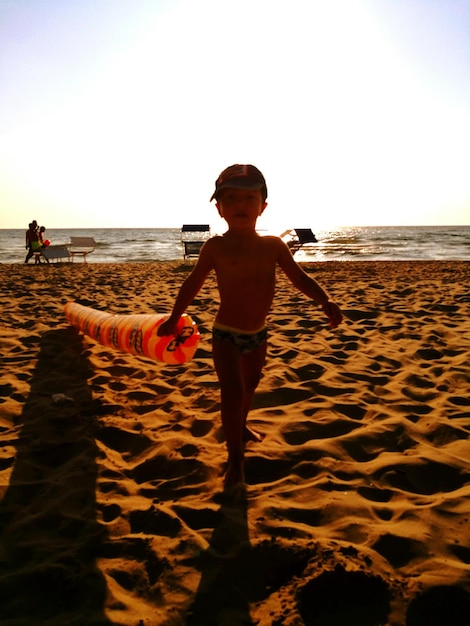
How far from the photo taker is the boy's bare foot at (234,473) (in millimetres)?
2104

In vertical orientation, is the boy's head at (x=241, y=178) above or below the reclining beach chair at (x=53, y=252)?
above

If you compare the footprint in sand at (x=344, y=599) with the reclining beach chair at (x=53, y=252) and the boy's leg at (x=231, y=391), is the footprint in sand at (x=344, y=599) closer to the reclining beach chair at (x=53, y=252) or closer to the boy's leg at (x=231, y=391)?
the boy's leg at (x=231, y=391)

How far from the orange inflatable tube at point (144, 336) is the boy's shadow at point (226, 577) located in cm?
136

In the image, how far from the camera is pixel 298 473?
7.29ft

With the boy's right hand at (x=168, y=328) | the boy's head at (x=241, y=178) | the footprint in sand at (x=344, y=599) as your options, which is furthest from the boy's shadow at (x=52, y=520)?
the boy's head at (x=241, y=178)

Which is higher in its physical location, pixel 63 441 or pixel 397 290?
pixel 397 290

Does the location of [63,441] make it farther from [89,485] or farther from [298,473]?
[298,473]

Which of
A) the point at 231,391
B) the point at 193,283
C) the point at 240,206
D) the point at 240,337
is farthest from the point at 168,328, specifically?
the point at 240,206

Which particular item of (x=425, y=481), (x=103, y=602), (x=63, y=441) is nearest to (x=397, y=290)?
(x=425, y=481)

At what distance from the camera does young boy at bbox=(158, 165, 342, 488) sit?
2131 mm

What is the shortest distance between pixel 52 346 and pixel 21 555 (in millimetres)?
2985

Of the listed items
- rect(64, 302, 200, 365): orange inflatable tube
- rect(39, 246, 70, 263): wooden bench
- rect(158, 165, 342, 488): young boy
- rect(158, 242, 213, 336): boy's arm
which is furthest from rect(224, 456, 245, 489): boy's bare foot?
rect(39, 246, 70, 263): wooden bench

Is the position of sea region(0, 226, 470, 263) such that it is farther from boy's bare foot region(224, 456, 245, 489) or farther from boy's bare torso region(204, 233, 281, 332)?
boy's bare foot region(224, 456, 245, 489)

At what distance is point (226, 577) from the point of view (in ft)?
5.05
